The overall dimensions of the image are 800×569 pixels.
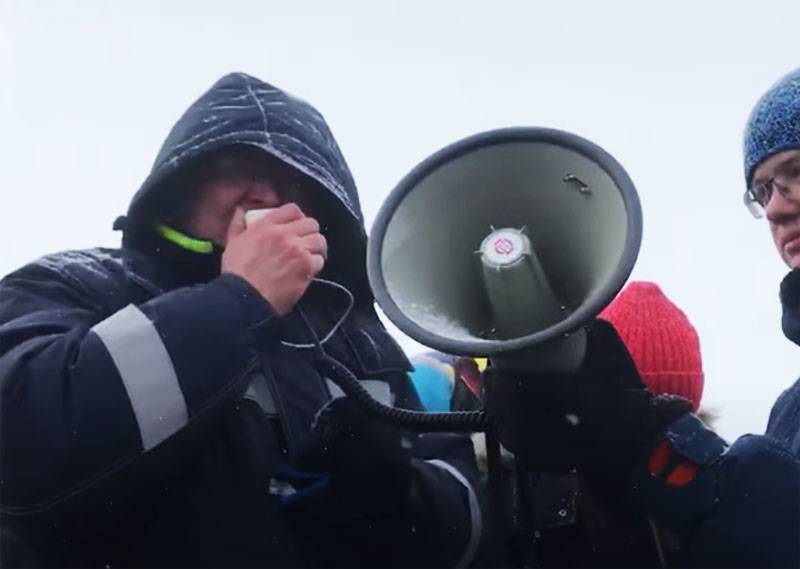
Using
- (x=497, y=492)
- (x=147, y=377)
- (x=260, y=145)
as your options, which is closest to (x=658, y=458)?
(x=497, y=492)

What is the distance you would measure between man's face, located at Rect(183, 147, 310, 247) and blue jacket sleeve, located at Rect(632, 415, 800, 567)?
936 millimetres

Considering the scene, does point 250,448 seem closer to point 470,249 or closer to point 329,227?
point 470,249

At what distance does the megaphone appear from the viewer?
1.85 meters

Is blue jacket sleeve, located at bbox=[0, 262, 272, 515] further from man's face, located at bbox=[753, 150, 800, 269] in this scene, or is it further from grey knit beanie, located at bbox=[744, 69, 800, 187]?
grey knit beanie, located at bbox=[744, 69, 800, 187]

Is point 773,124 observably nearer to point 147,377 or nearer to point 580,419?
point 580,419

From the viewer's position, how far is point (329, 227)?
246 cm

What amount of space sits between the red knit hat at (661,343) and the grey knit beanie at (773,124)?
385 mm

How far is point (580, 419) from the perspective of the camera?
5.37 ft

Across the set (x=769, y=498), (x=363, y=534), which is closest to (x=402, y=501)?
(x=363, y=534)

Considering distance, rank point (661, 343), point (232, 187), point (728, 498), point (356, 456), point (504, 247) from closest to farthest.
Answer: point (728, 498) → point (356, 456) → point (504, 247) → point (232, 187) → point (661, 343)

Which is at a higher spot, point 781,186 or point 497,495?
point 781,186

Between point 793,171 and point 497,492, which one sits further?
point 793,171

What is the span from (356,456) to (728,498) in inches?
23.6

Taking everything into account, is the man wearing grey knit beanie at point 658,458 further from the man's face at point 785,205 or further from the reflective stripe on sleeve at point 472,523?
the man's face at point 785,205
